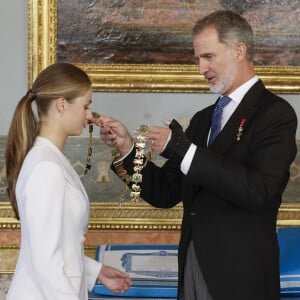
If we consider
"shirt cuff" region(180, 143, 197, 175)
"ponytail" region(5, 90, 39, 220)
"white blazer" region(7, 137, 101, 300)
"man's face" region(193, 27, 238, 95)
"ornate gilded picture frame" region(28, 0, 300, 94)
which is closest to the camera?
"white blazer" region(7, 137, 101, 300)

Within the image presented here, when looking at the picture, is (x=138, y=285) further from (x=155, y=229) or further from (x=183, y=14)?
(x=183, y=14)

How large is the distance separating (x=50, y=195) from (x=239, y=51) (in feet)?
3.15

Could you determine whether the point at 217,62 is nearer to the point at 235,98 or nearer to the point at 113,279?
the point at 235,98

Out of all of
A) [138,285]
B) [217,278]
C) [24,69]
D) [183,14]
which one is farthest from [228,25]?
[24,69]

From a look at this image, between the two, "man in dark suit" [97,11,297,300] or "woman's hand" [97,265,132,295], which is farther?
"woman's hand" [97,265,132,295]

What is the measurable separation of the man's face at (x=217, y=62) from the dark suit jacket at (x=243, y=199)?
0.11 meters

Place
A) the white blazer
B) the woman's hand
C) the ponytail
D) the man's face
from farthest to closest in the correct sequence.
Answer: the man's face < the woman's hand < the ponytail < the white blazer

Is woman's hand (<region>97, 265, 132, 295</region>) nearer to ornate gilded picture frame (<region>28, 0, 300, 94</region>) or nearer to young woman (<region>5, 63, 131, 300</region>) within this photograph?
young woman (<region>5, 63, 131, 300</region>)

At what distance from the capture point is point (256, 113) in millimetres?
2615

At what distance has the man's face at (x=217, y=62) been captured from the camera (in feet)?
8.89

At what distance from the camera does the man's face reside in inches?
107

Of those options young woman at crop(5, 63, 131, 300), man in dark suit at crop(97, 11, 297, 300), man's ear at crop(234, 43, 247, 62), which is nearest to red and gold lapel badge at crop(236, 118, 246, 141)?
man in dark suit at crop(97, 11, 297, 300)

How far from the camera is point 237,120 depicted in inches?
103

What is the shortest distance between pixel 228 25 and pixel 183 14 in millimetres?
1553
